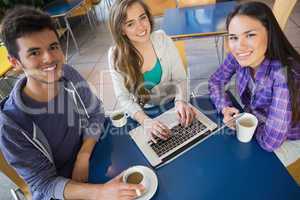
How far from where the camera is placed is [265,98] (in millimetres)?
1080

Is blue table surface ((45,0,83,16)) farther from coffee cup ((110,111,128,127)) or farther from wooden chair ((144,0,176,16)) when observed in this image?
coffee cup ((110,111,128,127))

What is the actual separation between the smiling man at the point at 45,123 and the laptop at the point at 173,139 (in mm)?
172

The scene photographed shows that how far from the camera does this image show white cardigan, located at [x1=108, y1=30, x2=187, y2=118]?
1.39 meters

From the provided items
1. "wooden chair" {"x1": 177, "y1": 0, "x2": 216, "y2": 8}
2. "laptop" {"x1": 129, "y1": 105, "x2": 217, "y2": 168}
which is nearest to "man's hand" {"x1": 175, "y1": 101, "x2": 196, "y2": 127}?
"laptop" {"x1": 129, "y1": 105, "x2": 217, "y2": 168}

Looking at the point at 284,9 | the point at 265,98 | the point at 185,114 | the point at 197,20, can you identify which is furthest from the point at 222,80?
the point at 284,9

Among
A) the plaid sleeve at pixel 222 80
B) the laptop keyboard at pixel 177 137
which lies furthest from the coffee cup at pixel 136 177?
the plaid sleeve at pixel 222 80

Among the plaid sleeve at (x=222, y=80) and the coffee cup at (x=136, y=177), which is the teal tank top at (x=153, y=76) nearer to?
the plaid sleeve at (x=222, y=80)

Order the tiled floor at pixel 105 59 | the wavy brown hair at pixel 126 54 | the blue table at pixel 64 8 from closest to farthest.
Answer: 1. the wavy brown hair at pixel 126 54
2. the tiled floor at pixel 105 59
3. the blue table at pixel 64 8

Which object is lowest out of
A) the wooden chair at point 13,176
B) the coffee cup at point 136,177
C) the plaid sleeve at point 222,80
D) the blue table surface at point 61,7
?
the wooden chair at point 13,176

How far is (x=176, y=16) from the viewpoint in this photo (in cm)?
229

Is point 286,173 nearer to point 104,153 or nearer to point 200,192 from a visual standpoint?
point 200,192

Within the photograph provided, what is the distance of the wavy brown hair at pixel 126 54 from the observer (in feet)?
4.20

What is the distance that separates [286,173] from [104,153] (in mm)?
695

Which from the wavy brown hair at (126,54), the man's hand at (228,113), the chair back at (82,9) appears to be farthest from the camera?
the chair back at (82,9)
